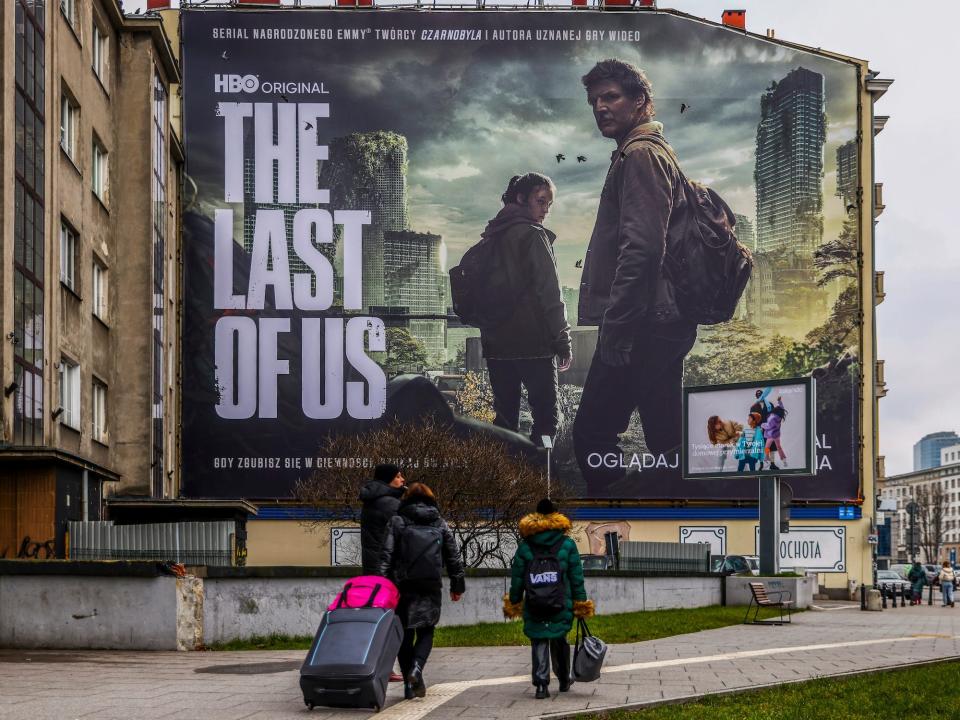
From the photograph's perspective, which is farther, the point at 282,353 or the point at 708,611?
the point at 282,353

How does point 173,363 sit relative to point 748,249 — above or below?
below

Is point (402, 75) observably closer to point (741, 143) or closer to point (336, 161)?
point (336, 161)

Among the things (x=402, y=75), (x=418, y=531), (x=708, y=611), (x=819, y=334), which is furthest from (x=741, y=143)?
(x=418, y=531)

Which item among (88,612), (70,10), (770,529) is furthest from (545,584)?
(70,10)

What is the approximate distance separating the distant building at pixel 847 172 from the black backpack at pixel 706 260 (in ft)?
15.8

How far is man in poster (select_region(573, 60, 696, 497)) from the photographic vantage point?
5725 centimetres

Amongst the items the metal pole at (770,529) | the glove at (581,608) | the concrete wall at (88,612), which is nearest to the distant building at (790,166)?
the metal pole at (770,529)

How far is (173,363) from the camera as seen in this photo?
54375mm

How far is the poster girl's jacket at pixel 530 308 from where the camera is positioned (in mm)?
57219

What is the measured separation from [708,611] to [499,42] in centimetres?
3566

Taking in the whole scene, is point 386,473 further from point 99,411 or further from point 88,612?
point 99,411

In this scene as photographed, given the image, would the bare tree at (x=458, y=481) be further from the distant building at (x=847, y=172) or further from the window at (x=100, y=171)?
the distant building at (x=847, y=172)

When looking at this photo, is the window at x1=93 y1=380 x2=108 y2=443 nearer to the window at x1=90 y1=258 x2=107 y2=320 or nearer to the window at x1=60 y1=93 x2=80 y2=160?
the window at x1=90 y1=258 x2=107 y2=320

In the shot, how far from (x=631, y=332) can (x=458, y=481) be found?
44.8 feet
